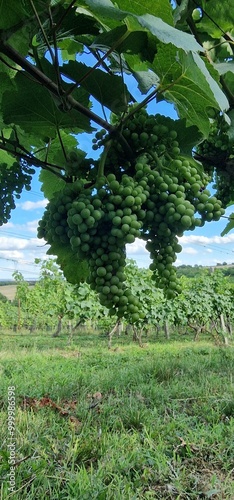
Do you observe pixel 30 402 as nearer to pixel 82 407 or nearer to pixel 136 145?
pixel 82 407

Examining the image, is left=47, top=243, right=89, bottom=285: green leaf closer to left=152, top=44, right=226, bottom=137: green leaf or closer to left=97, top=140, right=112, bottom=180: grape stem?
left=97, top=140, right=112, bottom=180: grape stem

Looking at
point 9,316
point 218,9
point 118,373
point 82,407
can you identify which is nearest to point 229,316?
point 9,316

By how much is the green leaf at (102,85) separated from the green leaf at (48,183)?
0.42 metres

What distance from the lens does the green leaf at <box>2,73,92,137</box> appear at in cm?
96

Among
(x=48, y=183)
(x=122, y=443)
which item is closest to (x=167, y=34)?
(x=48, y=183)

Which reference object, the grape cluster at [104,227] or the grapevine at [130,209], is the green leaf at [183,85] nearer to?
the grapevine at [130,209]

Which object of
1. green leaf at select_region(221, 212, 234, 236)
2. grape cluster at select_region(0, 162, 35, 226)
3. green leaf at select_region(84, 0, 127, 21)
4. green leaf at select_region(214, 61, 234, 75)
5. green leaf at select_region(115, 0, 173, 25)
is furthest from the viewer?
green leaf at select_region(221, 212, 234, 236)

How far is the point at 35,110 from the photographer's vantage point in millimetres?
1019

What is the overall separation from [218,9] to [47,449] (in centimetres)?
307

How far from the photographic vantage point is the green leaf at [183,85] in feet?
2.59

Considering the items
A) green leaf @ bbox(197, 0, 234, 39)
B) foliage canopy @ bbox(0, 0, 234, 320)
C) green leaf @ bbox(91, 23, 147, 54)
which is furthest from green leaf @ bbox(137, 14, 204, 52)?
green leaf @ bbox(197, 0, 234, 39)

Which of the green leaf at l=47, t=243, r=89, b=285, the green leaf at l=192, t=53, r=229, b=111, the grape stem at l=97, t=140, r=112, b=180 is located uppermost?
the green leaf at l=192, t=53, r=229, b=111

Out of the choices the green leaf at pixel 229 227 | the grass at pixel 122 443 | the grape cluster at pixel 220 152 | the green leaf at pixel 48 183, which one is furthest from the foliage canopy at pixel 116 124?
the grass at pixel 122 443

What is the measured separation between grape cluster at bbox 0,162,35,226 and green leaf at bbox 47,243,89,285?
0.30 m
